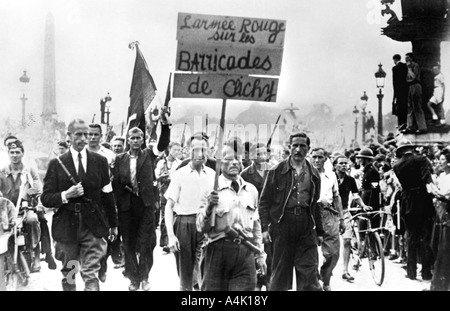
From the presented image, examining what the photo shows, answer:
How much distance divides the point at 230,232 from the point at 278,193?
4.48ft

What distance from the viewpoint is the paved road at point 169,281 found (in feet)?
30.6

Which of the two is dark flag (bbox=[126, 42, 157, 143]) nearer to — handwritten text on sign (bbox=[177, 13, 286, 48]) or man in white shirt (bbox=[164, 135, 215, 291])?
man in white shirt (bbox=[164, 135, 215, 291])

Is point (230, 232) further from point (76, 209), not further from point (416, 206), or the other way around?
point (416, 206)

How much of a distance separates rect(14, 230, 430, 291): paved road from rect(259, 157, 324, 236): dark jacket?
1675 millimetres

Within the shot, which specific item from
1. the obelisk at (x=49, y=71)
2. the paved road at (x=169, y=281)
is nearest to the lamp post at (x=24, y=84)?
the obelisk at (x=49, y=71)

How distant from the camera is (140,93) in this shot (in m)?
10.7

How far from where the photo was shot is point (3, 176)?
906 centimetres

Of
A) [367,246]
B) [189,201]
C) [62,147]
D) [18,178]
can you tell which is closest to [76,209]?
[189,201]

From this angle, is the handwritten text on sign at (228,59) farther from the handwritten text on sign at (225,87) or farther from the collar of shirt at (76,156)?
the collar of shirt at (76,156)

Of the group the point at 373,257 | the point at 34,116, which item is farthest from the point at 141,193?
the point at 373,257

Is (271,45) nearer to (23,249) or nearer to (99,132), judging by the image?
(99,132)

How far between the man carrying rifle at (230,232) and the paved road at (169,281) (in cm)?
213

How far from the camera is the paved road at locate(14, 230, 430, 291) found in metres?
9.32

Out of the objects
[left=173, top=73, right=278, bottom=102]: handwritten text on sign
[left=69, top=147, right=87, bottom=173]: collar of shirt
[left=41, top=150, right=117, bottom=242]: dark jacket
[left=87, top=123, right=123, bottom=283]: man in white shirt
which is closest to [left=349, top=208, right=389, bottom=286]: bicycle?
[left=173, top=73, right=278, bottom=102]: handwritten text on sign
